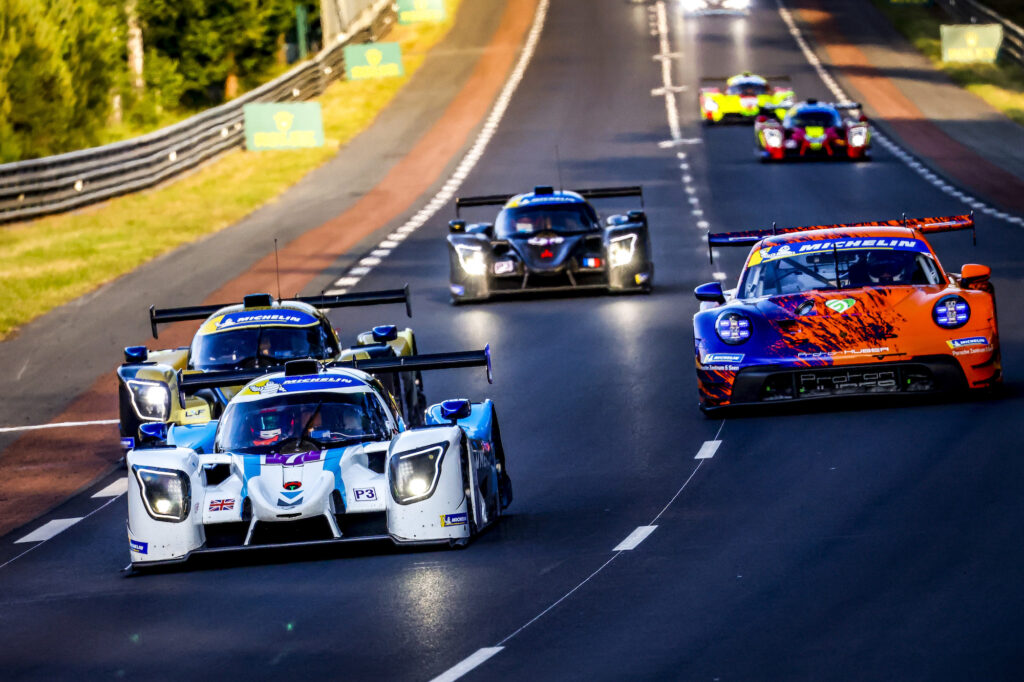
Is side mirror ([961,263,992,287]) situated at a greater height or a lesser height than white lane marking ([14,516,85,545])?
greater

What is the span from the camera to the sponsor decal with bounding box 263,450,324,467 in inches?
474

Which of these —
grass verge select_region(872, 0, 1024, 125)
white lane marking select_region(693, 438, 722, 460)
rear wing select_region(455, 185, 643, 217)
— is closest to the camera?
white lane marking select_region(693, 438, 722, 460)

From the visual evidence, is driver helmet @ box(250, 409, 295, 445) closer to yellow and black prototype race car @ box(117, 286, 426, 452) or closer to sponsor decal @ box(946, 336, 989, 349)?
yellow and black prototype race car @ box(117, 286, 426, 452)

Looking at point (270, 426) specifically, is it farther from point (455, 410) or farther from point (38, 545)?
point (38, 545)

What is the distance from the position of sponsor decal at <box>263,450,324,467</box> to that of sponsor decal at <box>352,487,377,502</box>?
0.35 metres

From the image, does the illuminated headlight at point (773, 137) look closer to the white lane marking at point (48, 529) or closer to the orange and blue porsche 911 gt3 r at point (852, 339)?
the orange and blue porsche 911 gt3 r at point (852, 339)

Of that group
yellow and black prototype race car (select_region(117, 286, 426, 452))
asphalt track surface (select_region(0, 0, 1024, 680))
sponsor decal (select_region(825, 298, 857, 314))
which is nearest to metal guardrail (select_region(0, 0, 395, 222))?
asphalt track surface (select_region(0, 0, 1024, 680))

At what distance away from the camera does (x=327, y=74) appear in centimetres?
6112

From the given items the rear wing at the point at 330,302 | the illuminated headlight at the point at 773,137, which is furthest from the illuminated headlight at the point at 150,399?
the illuminated headlight at the point at 773,137

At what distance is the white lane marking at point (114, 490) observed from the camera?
1581cm

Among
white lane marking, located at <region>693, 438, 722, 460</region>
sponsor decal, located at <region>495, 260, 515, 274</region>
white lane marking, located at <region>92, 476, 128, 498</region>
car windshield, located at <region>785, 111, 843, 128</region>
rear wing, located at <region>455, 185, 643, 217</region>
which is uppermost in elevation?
car windshield, located at <region>785, 111, 843, 128</region>

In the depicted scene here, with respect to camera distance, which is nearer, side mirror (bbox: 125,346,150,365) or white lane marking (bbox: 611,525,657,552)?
white lane marking (bbox: 611,525,657,552)

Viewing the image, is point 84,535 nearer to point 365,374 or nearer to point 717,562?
point 365,374

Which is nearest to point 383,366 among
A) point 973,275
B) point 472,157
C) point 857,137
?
point 973,275
